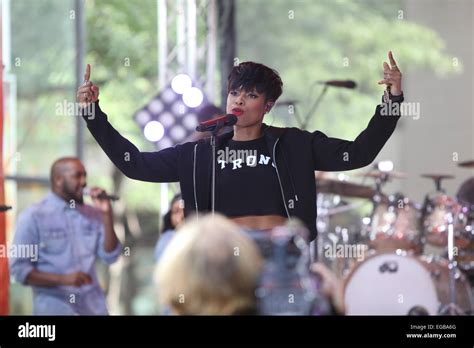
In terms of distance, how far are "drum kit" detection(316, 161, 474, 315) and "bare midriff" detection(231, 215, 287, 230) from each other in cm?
275

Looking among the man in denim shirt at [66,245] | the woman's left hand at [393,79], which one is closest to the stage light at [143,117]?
the man in denim shirt at [66,245]

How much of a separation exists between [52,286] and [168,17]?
2.44 metres

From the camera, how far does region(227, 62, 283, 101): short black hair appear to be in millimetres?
4461

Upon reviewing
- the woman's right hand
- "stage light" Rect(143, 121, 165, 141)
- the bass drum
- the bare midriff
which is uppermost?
"stage light" Rect(143, 121, 165, 141)

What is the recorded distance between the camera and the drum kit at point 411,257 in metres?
7.05

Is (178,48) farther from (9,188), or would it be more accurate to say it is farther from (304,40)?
(304,40)

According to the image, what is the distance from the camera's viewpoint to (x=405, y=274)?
711cm

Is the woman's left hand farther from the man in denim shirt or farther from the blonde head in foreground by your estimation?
the man in denim shirt

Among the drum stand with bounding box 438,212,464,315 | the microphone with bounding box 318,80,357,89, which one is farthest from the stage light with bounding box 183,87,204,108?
the drum stand with bounding box 438,212,464,315

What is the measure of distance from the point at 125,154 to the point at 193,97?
8.78 feet

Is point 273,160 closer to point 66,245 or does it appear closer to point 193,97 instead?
point 66,245

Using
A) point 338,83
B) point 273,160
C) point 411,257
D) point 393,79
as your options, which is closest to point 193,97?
point 338,83

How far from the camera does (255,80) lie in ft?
14.7
